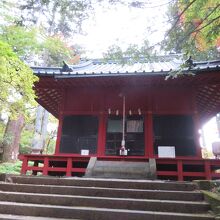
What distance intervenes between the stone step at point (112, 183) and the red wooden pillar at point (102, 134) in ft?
11.3

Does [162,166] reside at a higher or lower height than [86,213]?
higher

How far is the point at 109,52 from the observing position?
20.9ft

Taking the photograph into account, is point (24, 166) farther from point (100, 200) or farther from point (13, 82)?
point (100, 200)

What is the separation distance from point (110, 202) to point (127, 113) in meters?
5.21

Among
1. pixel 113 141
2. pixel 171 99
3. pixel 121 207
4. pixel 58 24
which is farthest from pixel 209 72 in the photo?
pixel 58 24

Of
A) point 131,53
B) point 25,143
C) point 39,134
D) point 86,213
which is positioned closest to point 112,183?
point 86,213

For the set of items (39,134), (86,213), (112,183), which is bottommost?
(86,213)

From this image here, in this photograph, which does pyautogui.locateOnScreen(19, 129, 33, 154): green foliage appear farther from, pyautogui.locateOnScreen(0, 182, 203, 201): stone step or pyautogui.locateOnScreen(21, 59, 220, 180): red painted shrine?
pyautogui.locateOnScreen(0, 182, 203, 201): stone step

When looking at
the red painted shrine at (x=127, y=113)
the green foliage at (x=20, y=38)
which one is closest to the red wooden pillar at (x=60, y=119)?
the red painted shrine at (x=127, y=113)

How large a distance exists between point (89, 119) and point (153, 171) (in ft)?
12.2

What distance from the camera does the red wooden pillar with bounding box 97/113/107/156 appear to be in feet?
30.6

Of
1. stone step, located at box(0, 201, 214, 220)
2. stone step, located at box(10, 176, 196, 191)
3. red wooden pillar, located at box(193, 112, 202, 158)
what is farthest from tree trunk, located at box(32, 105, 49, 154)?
red wooden pillar, located at box(193, 112, 202, 158)

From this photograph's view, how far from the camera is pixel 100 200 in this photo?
487 centimetres

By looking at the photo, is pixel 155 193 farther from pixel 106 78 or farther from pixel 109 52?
pixel 106 78
